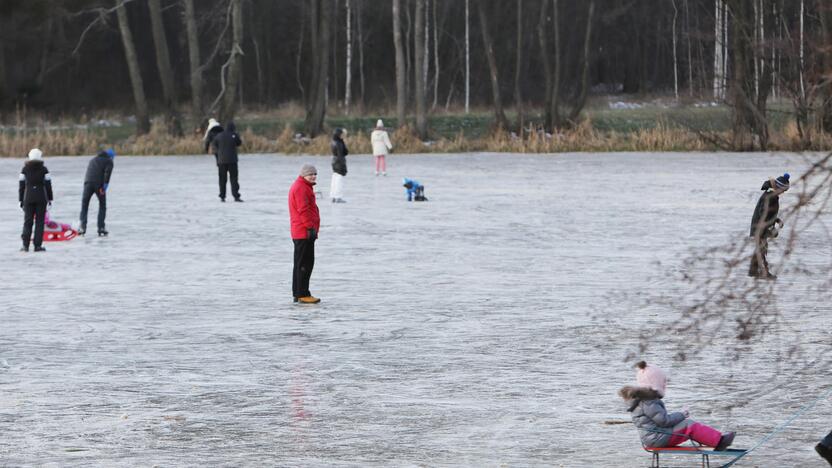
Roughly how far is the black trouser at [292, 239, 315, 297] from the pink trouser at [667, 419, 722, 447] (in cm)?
753

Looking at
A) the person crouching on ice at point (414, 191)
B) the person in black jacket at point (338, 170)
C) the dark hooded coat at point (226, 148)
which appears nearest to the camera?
the person crouching on ice at point (414, 191)

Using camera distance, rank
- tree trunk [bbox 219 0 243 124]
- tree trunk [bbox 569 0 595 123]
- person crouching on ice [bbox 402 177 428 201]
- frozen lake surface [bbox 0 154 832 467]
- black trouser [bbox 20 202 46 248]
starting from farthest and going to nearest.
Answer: tree trunk [bbox 569 0 595 123], tree trunk [bbox 219 0 243 124], person crouching on ice [bbox 402 177 428 201], black trouser [bbox 20 202 46 248], frozen lake surface [bbox 0 154 832 467]

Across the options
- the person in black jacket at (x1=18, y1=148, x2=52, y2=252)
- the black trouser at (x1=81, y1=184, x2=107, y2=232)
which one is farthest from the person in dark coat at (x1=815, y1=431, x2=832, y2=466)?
the black trouser at (x1=81, y1=184, x2=107, y2=232)

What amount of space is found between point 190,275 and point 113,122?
157ft

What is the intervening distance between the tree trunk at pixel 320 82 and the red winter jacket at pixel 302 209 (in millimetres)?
36669

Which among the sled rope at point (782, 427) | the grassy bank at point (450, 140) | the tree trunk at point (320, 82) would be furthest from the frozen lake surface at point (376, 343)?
the tree trunk at point (320, 82)

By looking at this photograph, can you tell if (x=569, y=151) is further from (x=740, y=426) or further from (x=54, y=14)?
(x=740, y=426)

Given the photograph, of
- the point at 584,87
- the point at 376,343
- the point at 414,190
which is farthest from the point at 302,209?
the point at 584,87

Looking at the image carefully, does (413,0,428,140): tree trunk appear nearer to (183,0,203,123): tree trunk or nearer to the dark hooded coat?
(183,0,203,123): tree trunk

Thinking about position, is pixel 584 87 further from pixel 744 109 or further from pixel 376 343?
pixel 376 343

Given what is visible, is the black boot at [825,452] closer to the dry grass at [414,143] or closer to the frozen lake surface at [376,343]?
the frozen lake surface at [376,343]

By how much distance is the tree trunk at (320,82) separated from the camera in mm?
51531

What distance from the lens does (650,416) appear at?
7.30 m

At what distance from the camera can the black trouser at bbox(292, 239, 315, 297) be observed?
14.5 meters
